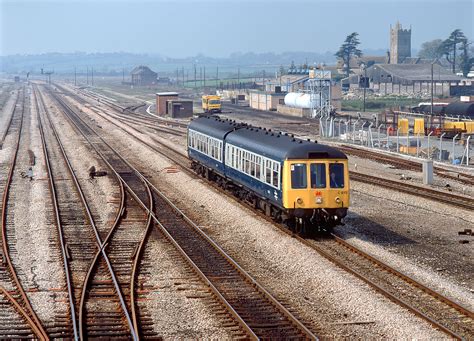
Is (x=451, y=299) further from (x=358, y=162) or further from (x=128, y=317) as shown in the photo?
(x=358, y=162)

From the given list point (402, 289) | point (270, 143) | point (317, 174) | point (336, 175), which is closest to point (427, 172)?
point (270, 143)

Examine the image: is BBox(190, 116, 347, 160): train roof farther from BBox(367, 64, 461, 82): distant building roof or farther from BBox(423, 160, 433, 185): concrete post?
BBox(367, 64, 461, 82): distant building roof

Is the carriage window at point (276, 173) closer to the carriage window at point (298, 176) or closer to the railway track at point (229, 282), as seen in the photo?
the carriage window at point (298, 176)

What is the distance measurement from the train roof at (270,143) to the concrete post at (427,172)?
8.42m

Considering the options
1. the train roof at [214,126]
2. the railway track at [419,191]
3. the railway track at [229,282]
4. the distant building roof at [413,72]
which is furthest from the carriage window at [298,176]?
the distant building roof at [413,72]

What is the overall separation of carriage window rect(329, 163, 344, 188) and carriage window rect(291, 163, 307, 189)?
2.60 ft

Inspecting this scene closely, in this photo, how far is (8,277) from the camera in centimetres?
1953

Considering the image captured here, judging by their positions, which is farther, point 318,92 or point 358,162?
point 318,92

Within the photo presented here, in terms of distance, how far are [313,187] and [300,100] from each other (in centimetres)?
6915

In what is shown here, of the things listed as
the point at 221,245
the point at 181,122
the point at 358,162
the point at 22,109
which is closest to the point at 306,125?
Answer: the point at 181,122

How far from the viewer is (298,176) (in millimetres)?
23656

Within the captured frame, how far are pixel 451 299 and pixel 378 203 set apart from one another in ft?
44.0

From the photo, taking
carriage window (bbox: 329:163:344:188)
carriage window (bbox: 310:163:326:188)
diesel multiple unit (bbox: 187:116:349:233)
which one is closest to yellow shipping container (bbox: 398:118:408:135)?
diesel multiple unit (bbox: 187:116:349:233)

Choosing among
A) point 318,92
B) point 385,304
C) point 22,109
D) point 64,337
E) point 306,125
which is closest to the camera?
point 64,337
